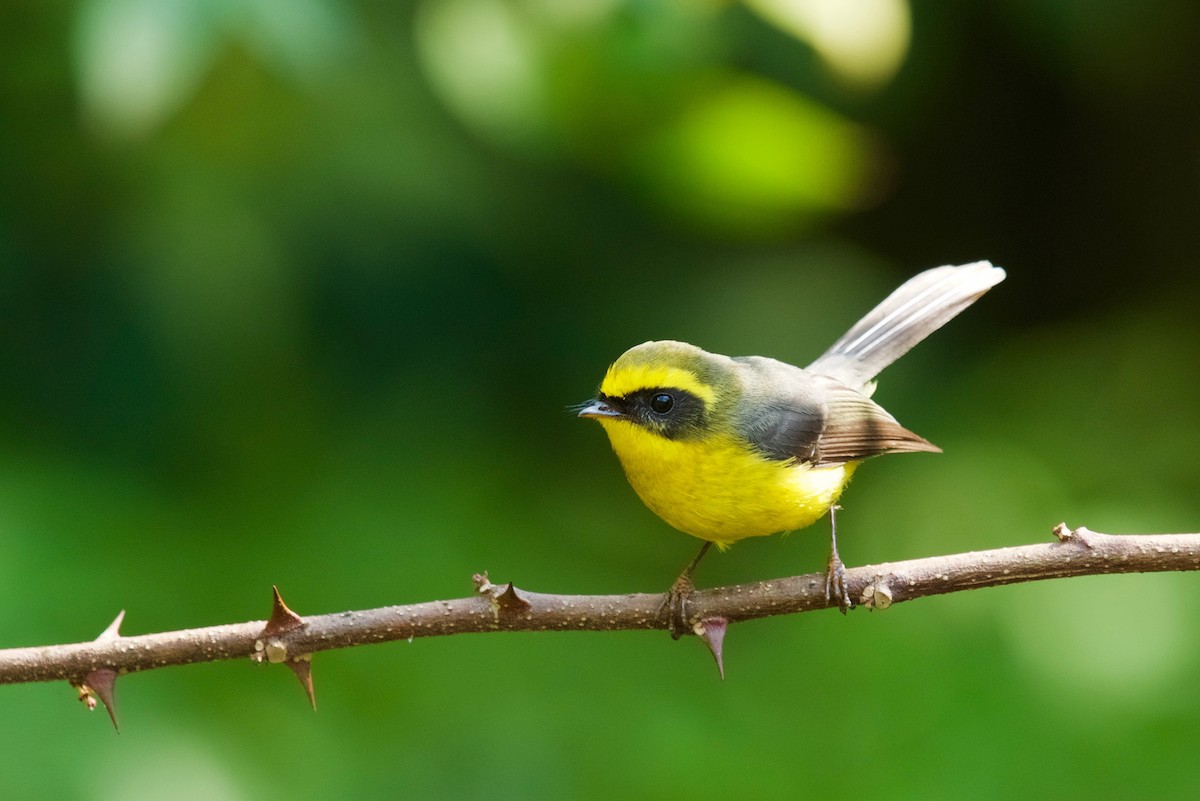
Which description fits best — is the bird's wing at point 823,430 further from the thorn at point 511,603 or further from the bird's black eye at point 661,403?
the thorn at point 511,603

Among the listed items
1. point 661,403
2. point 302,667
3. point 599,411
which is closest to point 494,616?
point 302,667

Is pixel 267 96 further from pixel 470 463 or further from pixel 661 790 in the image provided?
pixel 661 790

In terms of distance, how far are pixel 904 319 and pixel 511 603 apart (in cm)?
231

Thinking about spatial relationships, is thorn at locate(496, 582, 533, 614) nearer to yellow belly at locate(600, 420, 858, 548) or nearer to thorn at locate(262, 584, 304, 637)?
thorn at locate(262, 584, 304, 637)

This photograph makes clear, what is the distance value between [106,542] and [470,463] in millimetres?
1401

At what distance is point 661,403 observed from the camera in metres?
3.30

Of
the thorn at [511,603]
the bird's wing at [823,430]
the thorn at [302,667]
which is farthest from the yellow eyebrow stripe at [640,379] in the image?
the thorn at [302,667]

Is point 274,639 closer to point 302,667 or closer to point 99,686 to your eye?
point 302,667

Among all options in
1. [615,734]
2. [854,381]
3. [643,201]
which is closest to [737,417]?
[854,381]

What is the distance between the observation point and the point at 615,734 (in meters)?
4.44

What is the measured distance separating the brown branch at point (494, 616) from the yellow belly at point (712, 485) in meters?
0.77

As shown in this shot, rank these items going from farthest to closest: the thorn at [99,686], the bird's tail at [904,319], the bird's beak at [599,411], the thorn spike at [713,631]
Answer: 1. the bird's tail at [904,319]
2. the bird's beak at [599,411]
3. the thorn spike at [713,631]
4. the thorn at [99,686]

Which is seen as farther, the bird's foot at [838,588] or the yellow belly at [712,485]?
the yellow belly at [712,485]

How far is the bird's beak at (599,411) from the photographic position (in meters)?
3.20
